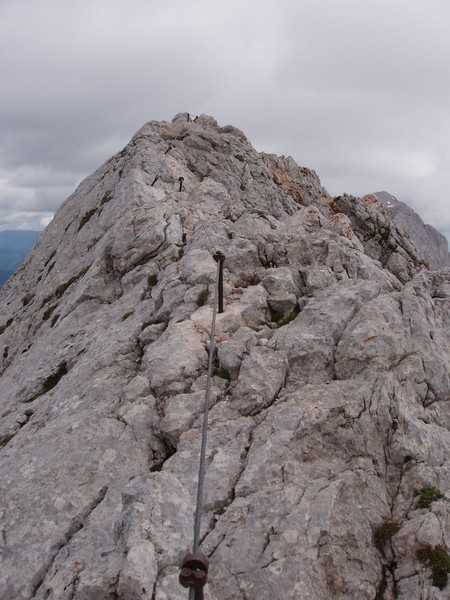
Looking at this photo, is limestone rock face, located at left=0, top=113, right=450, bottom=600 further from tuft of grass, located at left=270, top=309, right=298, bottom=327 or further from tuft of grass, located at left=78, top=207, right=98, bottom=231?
tuft of grass, located at left=78, top=207, right=98, bottom=231

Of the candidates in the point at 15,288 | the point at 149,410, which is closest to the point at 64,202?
the point at 15,288

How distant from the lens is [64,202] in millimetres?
58625

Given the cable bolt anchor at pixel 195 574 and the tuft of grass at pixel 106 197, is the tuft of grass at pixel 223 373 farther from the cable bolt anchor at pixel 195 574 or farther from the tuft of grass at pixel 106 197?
the tuft of grass at pixel 106 197

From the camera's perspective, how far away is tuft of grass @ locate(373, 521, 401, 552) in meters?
13.1

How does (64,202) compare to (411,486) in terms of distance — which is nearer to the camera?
(411,486)

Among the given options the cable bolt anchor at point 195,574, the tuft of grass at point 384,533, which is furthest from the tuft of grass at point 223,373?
the cable bolt anchor at point 195,574

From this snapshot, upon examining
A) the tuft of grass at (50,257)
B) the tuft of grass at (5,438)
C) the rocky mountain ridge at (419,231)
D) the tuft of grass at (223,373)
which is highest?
the rocky mountain ridge at (419,231)

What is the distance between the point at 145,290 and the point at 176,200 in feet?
39.5

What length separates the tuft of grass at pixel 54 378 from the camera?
22766 mm

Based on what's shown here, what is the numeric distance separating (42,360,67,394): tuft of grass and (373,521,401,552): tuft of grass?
15.7 metres

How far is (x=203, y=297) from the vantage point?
75.3 ft

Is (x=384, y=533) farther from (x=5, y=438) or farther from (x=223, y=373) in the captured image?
(x=5, y=438)

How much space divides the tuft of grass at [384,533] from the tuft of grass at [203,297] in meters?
12.4

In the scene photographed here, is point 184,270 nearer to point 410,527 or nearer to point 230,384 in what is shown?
point 230,384
